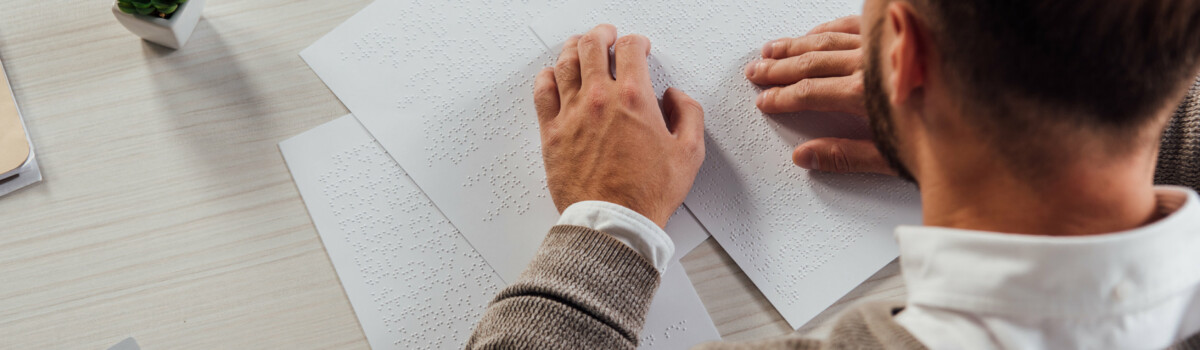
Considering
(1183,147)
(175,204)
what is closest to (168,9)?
(175,204)

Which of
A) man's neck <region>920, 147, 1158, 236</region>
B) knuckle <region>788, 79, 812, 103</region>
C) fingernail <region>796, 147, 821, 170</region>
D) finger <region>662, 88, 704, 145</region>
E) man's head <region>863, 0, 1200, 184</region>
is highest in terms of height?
man's head <region>863, 0, 1200, 184</region>

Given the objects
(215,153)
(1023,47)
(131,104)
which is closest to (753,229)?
(1023,47)

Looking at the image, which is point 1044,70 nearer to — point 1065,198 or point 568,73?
point 1065,198

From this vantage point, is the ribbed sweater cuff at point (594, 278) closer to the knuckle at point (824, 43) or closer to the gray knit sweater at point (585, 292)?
the gray knit sweater at point (585, 292)

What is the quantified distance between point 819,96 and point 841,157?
71 millimetres

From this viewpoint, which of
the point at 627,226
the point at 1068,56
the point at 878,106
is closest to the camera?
the point at 1068,56

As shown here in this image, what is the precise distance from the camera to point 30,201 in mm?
735

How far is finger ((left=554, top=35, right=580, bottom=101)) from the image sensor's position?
789mm

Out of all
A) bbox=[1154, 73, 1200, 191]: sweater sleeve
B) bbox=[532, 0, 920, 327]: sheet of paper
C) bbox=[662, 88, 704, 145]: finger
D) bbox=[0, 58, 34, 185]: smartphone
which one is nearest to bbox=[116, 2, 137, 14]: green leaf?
bbox=[0, 58, 34, 185]: smartphone

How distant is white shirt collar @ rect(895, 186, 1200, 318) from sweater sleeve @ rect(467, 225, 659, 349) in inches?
10.6

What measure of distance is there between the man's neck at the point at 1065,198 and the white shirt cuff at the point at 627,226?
27 cm

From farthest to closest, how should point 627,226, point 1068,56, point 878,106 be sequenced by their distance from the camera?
point 627,226
point 878,106
point 1068,56

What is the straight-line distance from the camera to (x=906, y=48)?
18.6 inches

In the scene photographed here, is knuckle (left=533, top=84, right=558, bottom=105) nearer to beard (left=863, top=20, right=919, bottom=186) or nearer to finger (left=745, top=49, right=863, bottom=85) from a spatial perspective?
finger (left=745, top=49, right=863, bottom=85)
